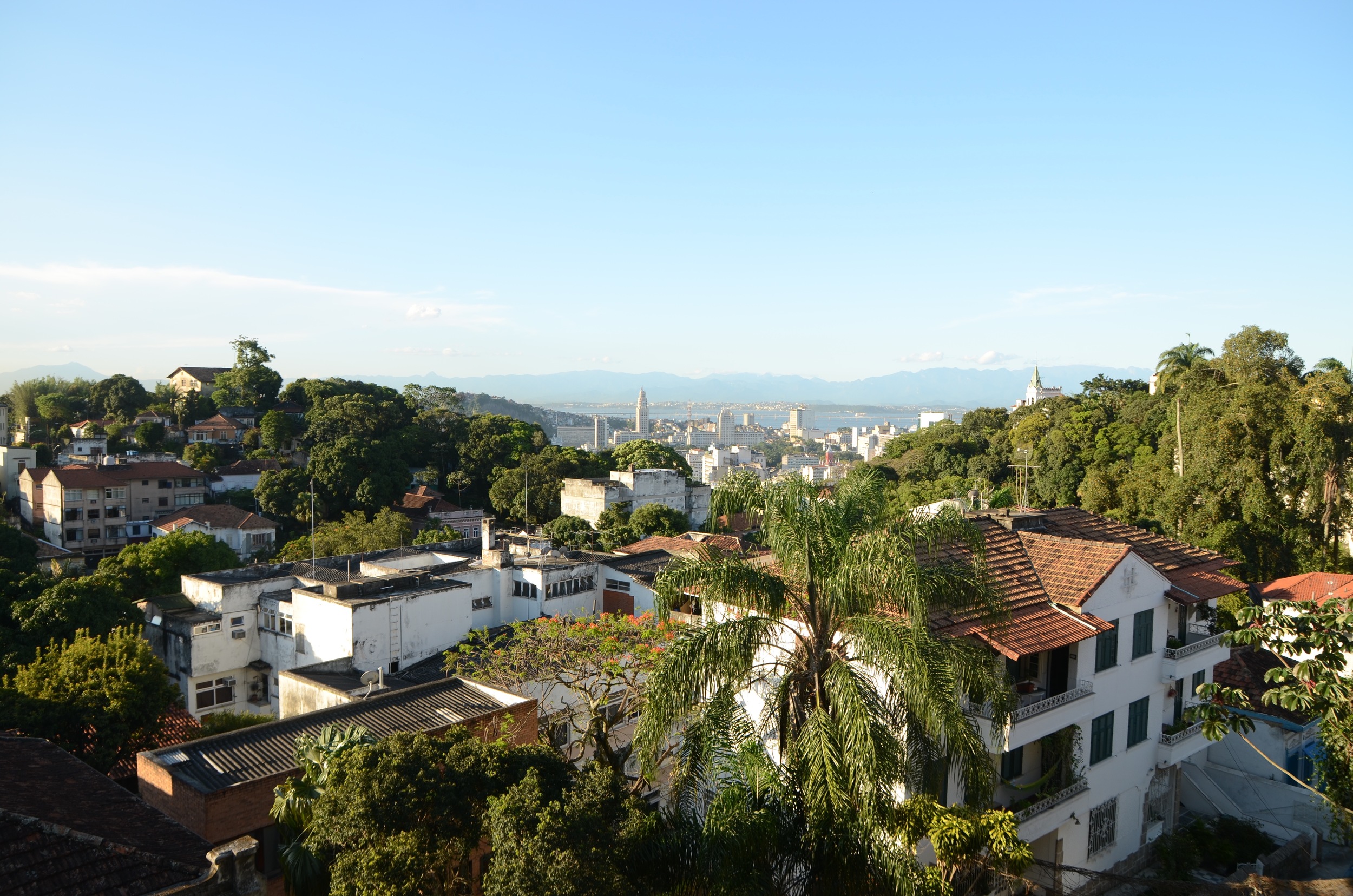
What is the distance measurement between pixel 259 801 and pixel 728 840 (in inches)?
307

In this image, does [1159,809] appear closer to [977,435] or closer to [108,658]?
[108,658]

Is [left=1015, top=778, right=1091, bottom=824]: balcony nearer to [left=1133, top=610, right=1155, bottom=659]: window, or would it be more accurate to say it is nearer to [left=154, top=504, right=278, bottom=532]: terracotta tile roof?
[left=1133, top=610, right=1155, bottom=659]: window

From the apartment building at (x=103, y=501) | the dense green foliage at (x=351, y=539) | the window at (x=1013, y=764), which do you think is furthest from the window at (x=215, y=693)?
the apartment building at (x=103, y=501)

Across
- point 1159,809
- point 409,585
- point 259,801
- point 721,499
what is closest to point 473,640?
point 409,585

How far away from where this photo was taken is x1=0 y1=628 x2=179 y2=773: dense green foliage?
17.6 m

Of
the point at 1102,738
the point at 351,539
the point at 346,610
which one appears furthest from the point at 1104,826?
the point at 351,539

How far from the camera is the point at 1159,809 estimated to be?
1716 cm

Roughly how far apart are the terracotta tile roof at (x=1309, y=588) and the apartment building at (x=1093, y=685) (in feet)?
30.0

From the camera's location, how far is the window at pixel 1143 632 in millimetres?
15656

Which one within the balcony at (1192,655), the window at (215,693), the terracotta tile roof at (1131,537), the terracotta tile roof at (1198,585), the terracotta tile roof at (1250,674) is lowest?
the window at (215,693)

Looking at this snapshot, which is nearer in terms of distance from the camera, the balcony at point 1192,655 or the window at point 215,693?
the balcony at point 1192,655

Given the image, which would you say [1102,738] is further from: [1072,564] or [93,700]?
[93,700]

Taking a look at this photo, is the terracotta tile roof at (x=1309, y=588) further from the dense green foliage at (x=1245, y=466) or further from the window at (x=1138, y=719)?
the window at (x=1138, y=719)

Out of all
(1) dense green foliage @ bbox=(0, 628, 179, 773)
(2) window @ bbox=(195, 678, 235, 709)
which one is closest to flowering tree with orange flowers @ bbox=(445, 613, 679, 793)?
(1) dense green foliage @ bbox=(0, 628, 179, 773)
